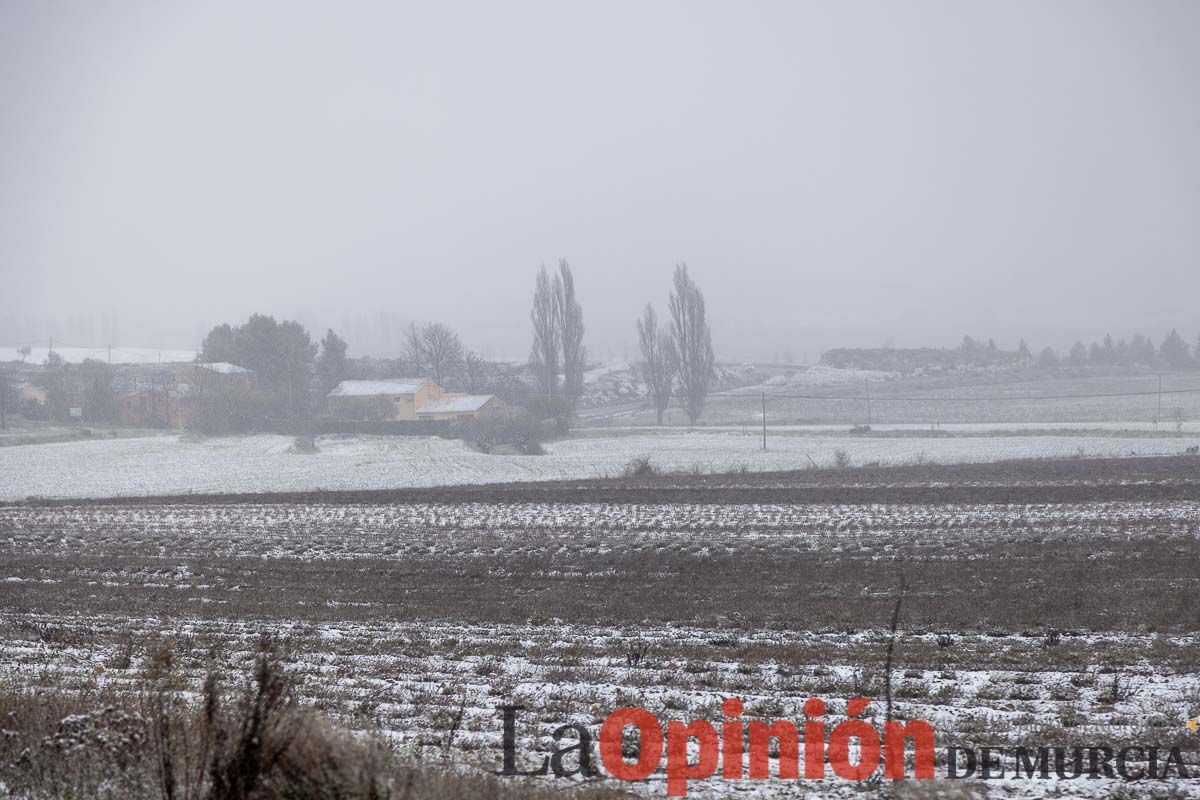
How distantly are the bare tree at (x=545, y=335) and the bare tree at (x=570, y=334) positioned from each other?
0.61 metres

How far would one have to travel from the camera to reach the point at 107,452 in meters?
61.4

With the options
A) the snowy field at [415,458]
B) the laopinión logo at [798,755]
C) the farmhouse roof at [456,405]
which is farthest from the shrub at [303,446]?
the laopinión logo at [798,755]

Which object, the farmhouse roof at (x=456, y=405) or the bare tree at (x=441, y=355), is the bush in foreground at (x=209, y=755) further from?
the bare tree at (x=441, y=355)

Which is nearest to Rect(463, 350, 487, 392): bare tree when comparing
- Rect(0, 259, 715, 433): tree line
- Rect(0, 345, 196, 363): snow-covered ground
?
Rect(0, 259, 715, 433): tree line

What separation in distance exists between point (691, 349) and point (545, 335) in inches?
556

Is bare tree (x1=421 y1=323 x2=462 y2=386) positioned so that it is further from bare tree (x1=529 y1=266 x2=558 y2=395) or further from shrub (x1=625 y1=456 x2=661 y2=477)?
shrub (x1=625 y1=456 x2=661 y2=477)

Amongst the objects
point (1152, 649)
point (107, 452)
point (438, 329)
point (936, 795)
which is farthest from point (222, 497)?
point (438, 329)

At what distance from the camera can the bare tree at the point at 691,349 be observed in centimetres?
8881

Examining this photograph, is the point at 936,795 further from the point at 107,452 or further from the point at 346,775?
the point at 107,452

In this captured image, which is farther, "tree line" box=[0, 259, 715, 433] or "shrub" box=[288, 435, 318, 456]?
"tree line" box=[0, 259, 715, 433]

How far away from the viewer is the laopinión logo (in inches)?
276

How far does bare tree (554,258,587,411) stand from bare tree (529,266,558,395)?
2.01ft

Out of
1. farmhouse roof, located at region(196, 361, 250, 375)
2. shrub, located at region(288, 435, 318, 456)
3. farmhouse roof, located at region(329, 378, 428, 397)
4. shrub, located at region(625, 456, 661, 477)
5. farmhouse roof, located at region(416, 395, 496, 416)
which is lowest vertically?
shrub, located at region(625, 456, 661, 477)

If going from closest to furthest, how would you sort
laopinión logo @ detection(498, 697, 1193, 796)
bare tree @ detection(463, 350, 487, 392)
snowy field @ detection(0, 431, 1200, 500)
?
laopinión logo @ detection(498, 697, 1193, 796) → snowy field @ detection(0, 431, 1200, 500) → bare tree @ detection(463, 350, 487, 392)
